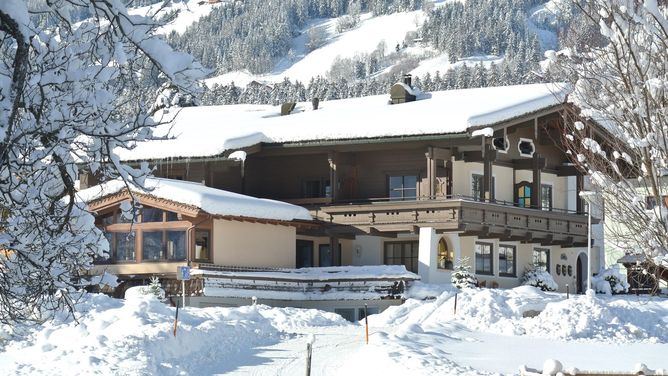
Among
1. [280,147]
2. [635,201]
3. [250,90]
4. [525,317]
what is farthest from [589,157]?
[250,90]

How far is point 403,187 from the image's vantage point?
43750 millimetres

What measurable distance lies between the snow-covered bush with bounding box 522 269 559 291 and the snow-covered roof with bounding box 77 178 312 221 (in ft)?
31.3

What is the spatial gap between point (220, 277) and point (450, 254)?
28.7 ft

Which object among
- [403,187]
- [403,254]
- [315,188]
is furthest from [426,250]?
[315,188]

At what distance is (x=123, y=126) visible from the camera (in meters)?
10.9

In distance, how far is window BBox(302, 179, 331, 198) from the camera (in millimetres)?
45438

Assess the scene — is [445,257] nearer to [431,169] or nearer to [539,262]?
[431,169]

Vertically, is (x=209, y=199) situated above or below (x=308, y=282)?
above

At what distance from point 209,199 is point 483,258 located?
1147 centimetres

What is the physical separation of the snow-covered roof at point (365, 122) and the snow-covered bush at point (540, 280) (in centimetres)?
631

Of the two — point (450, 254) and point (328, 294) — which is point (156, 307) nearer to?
point (328, 294)

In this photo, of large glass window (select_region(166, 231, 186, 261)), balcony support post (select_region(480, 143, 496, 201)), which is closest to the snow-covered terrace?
→ large glass window (select_region(166, 231, 186, 261))

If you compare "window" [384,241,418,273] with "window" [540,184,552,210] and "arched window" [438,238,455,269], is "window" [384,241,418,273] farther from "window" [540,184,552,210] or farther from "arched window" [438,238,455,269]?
"window" [540,184,552,210]

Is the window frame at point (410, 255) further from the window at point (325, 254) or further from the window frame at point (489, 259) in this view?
the window frame at point (489, 259)
